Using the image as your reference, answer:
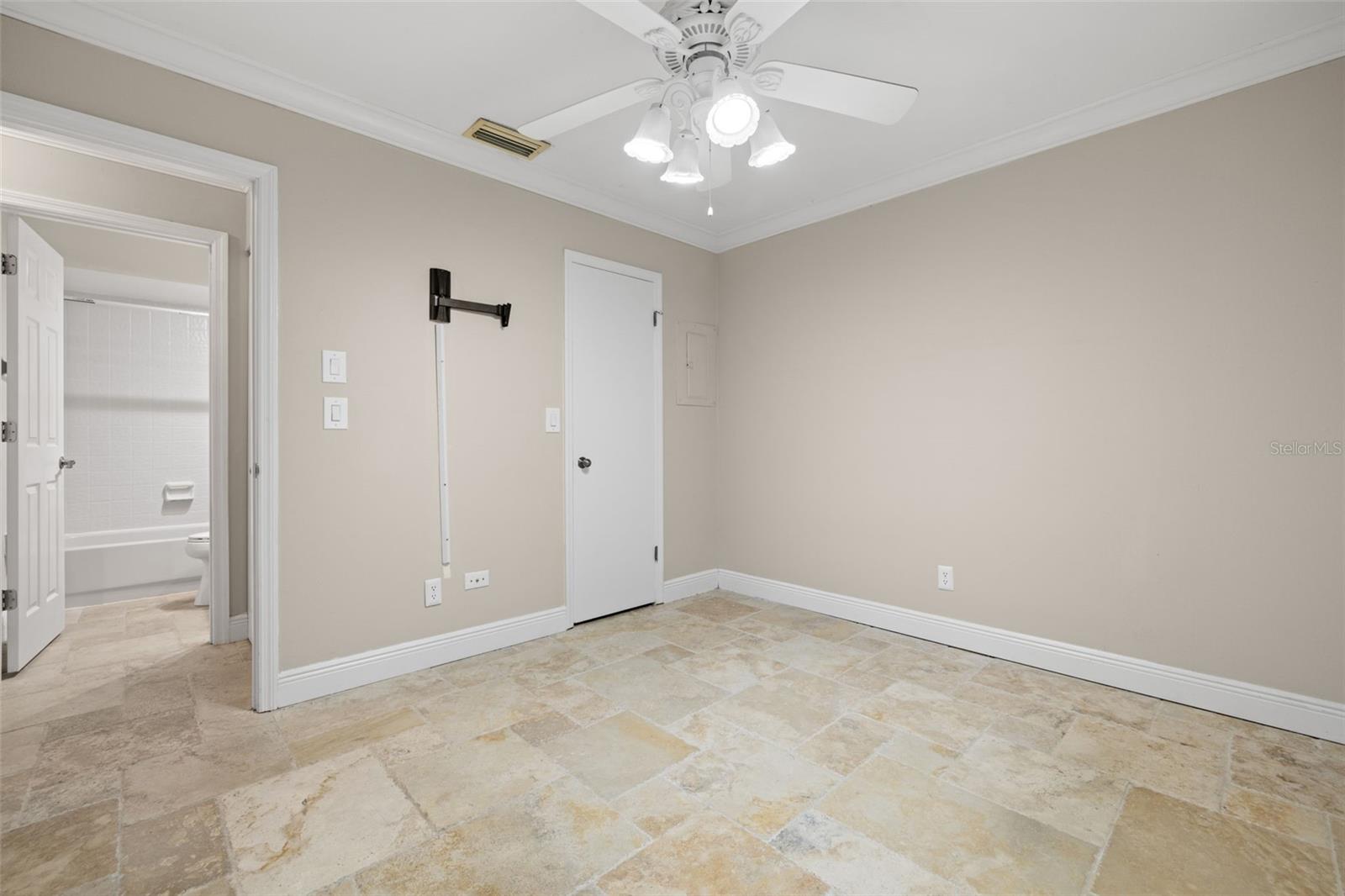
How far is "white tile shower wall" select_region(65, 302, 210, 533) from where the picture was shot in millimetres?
4301

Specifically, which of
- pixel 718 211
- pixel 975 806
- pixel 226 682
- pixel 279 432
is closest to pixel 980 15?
pixel 718 211

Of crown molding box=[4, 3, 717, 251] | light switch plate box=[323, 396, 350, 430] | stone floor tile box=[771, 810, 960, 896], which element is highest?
crown molding box=[4, 3, 717, 251]

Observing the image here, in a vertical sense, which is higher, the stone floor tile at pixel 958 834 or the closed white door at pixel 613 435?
the closed white door at pixel 613 435

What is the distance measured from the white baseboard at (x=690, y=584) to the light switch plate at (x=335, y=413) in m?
2.14

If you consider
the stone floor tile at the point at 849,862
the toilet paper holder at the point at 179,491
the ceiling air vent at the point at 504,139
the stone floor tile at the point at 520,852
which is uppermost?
Answer: the ceiling air vent at the point at 504,139

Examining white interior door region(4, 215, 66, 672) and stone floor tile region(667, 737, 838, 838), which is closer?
stone floor tile region(667, 737, 838, 838)

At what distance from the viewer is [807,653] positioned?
2.93m

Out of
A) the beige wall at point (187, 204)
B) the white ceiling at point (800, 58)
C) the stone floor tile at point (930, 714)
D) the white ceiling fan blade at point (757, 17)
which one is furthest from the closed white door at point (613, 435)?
the white ceiling fan blade at point (757, 17)

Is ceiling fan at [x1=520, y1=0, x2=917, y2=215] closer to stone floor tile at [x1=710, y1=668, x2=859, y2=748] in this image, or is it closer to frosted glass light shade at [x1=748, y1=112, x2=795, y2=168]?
frosted glass light shade at [x1=748, y1=112, x2=795, y2=168]

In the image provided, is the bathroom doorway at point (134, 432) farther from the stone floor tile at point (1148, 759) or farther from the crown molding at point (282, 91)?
the stone floor tile at point (1148, 759)

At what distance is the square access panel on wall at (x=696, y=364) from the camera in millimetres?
3973

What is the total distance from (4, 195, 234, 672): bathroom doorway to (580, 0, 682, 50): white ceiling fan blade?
9.38 ft

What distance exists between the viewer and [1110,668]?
2.53 meters

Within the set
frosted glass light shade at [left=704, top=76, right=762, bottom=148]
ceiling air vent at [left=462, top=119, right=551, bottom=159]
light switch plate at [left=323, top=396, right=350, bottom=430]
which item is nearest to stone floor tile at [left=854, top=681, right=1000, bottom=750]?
frosted glass light shade at [left=704, top=76, right=762, bottom=148]
